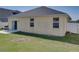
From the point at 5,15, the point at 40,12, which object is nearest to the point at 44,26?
the point at 40,12

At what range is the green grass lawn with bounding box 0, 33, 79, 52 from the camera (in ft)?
16.2

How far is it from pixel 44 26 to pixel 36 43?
43 centimetres

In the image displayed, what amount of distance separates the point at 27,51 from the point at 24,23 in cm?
71

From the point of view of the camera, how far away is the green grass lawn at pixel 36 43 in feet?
16.2

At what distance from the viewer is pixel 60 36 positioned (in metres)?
5.15

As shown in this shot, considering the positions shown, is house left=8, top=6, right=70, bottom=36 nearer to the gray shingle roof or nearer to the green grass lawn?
the gray shingle roof

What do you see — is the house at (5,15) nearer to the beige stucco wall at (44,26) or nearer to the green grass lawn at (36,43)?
the beige stucco wall at (44,26)

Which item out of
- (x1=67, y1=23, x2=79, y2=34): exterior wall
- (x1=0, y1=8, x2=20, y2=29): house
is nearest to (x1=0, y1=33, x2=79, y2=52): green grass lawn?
(x1=67, y1=23, x2=79, y2=34): exterior wall

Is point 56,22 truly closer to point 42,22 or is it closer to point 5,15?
point 42,22

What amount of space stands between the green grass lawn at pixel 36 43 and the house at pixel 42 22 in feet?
0.46

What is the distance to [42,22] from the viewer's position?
527 centimetres
